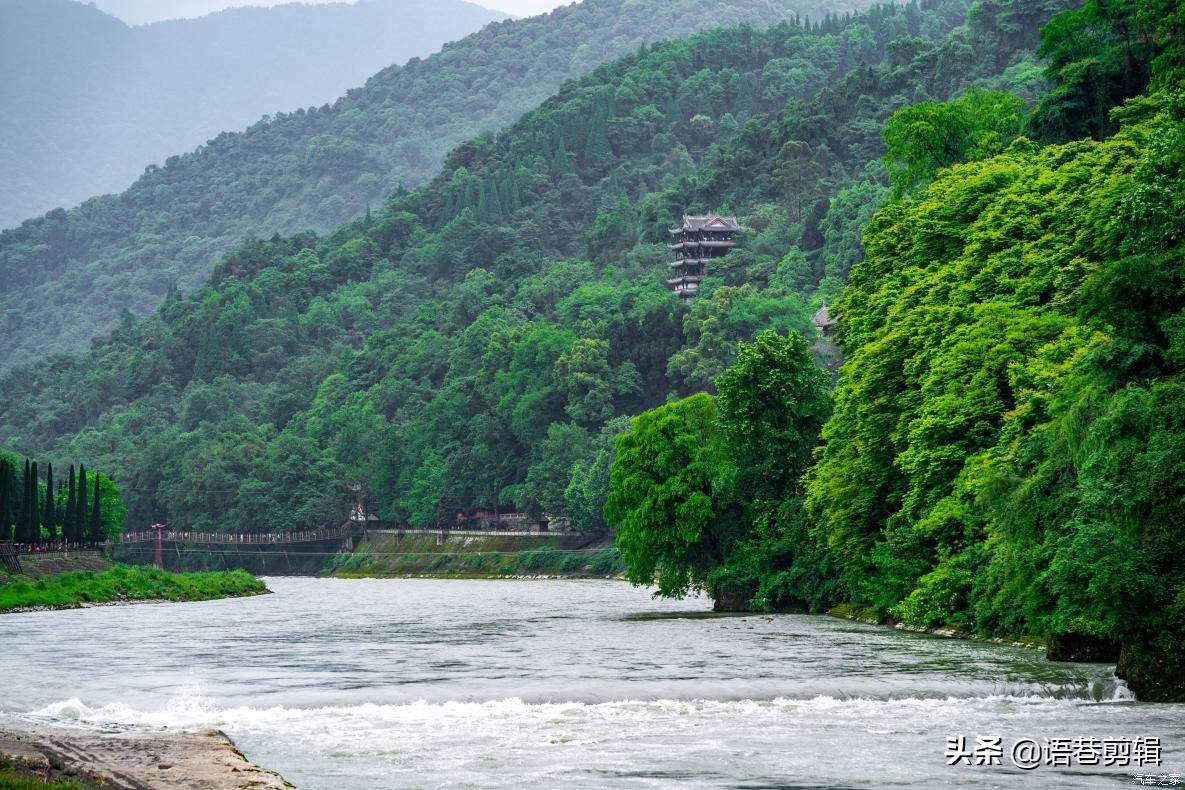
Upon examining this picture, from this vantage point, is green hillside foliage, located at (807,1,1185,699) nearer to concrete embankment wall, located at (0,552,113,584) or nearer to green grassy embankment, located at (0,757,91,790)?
green grassy embankment, located at (0,757,91,790)

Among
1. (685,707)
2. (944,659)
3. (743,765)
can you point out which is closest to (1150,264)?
(944,659)

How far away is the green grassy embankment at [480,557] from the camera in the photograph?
6260 inches

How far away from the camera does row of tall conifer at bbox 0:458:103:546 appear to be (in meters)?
112

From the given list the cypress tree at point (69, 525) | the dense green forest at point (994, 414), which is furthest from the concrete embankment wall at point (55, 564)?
the dense green forest at point (994, 414)

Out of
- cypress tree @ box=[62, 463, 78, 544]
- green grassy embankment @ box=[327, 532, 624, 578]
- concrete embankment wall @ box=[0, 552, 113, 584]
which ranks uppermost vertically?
cypress tree @ box=[62, 463, 78, 544]

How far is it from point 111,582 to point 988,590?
78096mm

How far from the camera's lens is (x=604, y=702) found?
130 ft

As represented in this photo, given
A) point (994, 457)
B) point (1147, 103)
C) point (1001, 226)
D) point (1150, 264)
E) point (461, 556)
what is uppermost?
point (1147, 103)

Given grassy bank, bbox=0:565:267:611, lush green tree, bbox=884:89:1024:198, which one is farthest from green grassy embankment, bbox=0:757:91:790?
lush green tree, bbox=884:89:1024:198

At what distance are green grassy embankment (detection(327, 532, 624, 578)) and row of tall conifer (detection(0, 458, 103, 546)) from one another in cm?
4319

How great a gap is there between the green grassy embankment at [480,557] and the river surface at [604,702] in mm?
89890

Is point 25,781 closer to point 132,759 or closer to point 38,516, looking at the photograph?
point 132,759

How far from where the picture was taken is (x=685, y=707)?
38562 millimetres

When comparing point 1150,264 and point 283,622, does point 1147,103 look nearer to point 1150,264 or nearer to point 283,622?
point 1150,264
